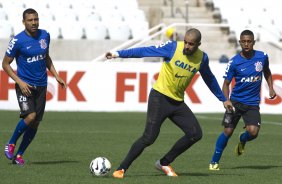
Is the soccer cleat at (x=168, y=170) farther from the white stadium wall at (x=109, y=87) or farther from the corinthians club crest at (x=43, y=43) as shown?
the white stadium wall at (x=109, y=87)

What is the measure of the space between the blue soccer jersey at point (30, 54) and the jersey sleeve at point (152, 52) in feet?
7.59

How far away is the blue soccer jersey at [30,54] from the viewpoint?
1313 centimetres

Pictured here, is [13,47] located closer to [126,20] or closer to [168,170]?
[168,170]

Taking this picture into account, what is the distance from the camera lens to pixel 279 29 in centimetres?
3462

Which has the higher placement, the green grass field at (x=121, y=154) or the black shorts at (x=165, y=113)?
the black shorts at (x=165, y=113)

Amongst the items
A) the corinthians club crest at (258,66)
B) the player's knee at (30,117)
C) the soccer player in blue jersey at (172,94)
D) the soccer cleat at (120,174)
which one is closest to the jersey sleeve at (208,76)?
the soccer player in blue jersey at (172,94)

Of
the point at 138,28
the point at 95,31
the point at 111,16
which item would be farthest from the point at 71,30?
the point at 138,28

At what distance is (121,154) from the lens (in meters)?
15.4

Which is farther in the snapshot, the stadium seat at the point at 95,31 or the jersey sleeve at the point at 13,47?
the stadium seat at the point at 95,31

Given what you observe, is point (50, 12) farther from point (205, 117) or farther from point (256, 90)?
point (256, 90)

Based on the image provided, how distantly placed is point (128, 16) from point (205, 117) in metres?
9.06

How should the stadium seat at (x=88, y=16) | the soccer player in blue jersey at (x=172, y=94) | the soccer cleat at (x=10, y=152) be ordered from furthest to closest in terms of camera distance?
the stadium seat at (x=88, y=16) → the soccer cleat at (x=10, y=152) → the soccer player in blue jersey at (x=172, y=94)

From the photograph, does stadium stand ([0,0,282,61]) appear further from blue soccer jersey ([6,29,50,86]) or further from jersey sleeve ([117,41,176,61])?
jersey sleeve ([117,41,176,61])

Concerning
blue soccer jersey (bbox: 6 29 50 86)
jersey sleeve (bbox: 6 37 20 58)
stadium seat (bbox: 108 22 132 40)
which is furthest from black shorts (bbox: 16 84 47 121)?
stadium seat (bbox: 108 22 132 40)
